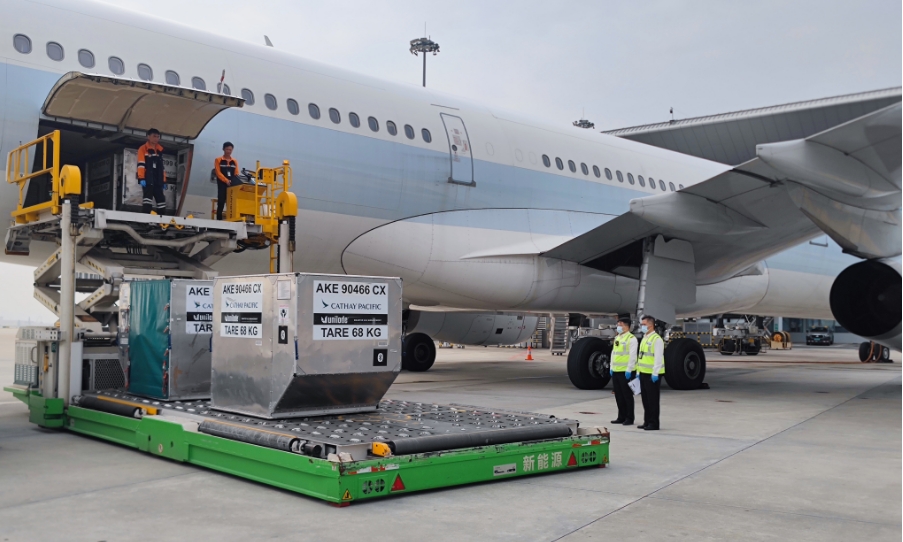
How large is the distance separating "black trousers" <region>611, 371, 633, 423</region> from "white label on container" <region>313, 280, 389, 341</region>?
330 cm

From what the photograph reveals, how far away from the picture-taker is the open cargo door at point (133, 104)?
8.07m

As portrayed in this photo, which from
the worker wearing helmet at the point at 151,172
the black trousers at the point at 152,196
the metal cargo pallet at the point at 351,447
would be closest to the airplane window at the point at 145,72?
the worker wearing helmet at the point at 151,172

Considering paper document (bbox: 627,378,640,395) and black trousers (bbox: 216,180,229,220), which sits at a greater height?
black trousers (bbox: 216,180,229,220)

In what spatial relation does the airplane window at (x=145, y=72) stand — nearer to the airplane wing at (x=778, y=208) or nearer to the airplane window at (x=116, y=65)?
the airplane window at (x=116, y=65)

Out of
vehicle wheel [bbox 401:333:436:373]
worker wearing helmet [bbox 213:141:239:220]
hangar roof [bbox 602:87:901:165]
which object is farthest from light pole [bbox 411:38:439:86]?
worker wearing helmet [bbox 213:141:239:220]

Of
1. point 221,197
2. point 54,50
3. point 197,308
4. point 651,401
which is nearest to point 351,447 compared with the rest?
point 197,308

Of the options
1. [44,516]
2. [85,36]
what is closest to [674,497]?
[44,516]

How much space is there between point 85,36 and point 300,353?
4.88 m

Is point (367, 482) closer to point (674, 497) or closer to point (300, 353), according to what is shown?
point (300, 353)

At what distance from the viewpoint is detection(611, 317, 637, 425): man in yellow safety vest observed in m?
8.84

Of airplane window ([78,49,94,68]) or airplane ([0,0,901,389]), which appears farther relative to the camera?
airplane ([0,0,901,389])

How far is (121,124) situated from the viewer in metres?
8.98

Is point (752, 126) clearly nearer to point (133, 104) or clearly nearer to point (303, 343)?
point (133, 104)

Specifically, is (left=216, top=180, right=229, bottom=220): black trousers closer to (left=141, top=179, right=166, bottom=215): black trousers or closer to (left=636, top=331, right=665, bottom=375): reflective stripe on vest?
(left=141, top=179, right=166, bottom=215): black trousers
